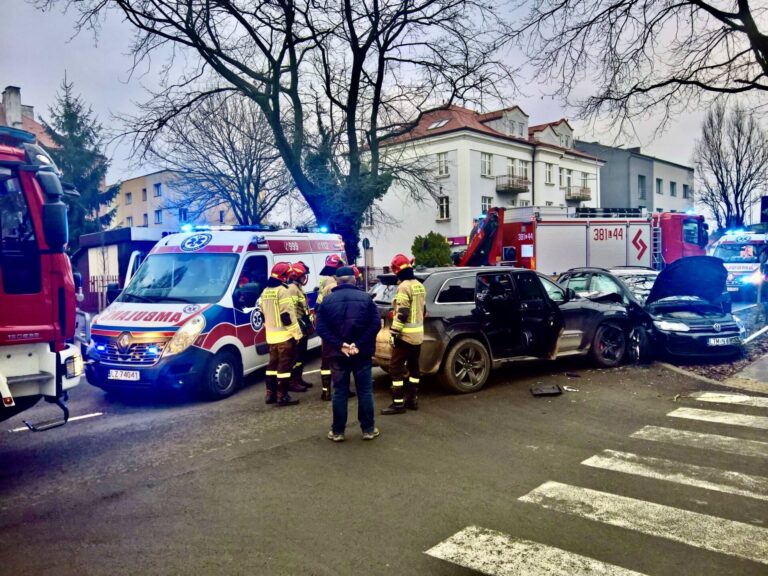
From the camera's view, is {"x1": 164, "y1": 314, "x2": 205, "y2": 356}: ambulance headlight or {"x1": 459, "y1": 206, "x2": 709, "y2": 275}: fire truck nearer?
{"x1": 164, "y1": 314, "x2": 205, "y2": 356}: ambulance headlight

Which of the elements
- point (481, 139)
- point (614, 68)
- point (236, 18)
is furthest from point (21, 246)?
point (481, 139)

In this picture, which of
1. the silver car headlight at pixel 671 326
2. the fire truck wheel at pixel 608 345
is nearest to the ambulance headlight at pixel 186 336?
the fire truck wheel at pixel 608 345

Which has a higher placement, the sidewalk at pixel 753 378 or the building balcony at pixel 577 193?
the building balcony at pixel 577 193

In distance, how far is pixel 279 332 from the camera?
796 cm

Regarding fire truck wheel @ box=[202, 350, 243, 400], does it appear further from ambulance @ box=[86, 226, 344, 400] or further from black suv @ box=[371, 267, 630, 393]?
black suv @ box=[371, 267, 630, 393]

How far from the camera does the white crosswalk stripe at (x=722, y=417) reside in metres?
6.69

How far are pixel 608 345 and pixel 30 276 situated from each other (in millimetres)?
8366

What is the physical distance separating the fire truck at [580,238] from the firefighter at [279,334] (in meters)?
11.1

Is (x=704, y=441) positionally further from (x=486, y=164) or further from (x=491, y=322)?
(x=486, y=164)

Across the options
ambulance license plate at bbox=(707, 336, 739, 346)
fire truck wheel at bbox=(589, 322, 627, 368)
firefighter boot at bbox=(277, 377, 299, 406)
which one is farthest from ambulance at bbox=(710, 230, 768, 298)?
firefighter boot at bbox=(277, 377, 299, 406)

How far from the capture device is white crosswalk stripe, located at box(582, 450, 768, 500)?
190 inches

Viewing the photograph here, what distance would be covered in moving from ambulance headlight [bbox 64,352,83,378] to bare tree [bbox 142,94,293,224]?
20.4 m

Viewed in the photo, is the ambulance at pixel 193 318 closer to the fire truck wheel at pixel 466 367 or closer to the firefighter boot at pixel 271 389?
the firefighter boot at pixel 271 389

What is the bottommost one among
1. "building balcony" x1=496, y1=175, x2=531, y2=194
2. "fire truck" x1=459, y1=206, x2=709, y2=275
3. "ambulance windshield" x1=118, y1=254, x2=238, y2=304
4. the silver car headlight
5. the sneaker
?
the sneaker
